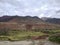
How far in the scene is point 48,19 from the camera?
391ft

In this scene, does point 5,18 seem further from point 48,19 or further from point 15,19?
point 48,19

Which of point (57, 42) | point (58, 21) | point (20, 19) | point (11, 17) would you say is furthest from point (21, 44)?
point (58, 21)

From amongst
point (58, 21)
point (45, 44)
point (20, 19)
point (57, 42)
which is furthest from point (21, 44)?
point (58, 21)

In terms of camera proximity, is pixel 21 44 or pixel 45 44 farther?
pixel 21 44

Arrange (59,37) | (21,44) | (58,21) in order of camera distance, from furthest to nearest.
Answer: (58,21) < (21,44) < (59,37)

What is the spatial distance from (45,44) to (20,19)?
2758 inches

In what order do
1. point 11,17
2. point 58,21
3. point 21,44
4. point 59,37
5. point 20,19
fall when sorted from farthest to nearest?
point 58,21 → point 11,17 → point 20,19 → point 21,44 → point 59,37

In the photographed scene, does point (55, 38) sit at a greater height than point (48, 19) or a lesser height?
lesser

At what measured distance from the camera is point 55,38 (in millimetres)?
26234

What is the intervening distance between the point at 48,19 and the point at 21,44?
9016cm

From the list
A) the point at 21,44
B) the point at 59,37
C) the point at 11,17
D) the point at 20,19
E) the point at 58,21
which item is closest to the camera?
the point at 59,37

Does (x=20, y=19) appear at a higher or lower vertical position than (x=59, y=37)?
higher

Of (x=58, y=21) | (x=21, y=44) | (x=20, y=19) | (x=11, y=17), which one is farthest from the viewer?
(x=58, y=21)

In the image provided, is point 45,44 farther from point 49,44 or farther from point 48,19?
point 48,19
